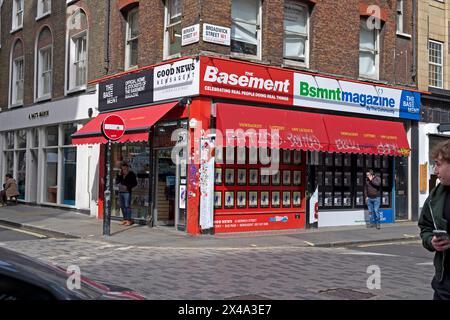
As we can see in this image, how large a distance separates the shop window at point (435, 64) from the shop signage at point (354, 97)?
1.94 meters

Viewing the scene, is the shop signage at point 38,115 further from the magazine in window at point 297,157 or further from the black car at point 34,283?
the black car at point 34,283

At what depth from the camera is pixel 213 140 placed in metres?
14.3

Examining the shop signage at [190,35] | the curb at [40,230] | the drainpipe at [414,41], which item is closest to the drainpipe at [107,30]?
the shop signage at [190,35]

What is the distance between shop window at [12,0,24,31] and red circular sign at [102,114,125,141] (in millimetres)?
15334

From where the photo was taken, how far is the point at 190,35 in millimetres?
14867

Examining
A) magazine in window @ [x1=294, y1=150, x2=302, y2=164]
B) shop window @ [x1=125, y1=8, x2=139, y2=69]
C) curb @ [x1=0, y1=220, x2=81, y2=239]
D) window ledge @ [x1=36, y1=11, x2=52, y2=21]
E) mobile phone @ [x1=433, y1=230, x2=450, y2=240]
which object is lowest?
curb @ [x1=0, y1=220, x2=81, y2=239]

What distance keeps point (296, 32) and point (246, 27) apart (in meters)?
2.03

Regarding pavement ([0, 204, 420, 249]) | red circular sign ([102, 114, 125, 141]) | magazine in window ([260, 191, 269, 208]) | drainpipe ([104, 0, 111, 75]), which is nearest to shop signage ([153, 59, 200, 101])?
red circular sign ([102, 114, 125, 141])

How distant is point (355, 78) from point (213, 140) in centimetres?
660

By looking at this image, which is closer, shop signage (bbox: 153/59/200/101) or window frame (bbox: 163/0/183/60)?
shop signage (bbox: 153/59/200/101)

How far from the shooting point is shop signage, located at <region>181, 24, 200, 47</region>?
1459 cm

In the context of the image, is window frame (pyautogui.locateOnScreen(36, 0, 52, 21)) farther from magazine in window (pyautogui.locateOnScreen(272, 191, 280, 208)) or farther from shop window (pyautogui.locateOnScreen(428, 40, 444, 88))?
shop window (pyautogui.locateOnScreen(428, 40, 444, 88))

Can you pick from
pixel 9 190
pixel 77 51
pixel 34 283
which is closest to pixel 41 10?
pixel 77 51

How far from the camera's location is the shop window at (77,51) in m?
20.7
